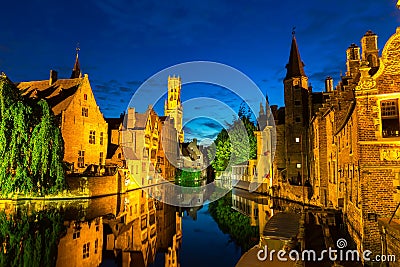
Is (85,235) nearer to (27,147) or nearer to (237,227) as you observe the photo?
(237,227)

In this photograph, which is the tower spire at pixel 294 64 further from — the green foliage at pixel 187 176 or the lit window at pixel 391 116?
the green foliage at pixel 187 176

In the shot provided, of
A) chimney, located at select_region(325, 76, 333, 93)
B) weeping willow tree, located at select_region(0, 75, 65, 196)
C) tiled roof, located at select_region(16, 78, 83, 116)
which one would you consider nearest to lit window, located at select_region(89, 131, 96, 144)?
tiled roof, located at select_region(16, 78, 83, 116)

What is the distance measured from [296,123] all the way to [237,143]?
17661mm

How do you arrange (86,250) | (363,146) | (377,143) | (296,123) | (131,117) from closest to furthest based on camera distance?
(377,143), (363,146), (86,250), (296,123), (131,117)

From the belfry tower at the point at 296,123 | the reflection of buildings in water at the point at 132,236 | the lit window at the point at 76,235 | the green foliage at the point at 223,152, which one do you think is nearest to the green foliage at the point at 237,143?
the green foliage at the point at 223,152

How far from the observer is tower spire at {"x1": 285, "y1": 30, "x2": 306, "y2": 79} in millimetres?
36250

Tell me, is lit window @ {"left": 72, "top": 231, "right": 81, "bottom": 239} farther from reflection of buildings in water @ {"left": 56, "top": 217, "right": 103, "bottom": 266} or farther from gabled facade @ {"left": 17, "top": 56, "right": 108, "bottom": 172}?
gabled facade @ {"left": 17, "top": 56, "right": 108, "bottom": 172}

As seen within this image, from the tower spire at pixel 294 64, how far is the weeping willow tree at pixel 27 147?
87.9 feet

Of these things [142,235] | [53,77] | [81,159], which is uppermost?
[53,77]

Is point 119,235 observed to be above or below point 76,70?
below

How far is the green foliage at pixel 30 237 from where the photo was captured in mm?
11852

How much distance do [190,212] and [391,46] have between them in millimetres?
22878

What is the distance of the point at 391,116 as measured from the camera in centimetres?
1289

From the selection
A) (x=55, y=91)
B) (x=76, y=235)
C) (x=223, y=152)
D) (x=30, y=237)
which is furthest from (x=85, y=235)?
(x=223, y=152)
